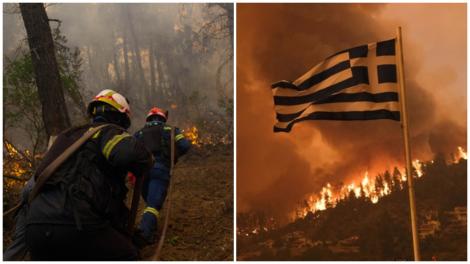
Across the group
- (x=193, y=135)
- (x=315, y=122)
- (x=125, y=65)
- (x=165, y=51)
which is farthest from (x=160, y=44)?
(x=315, y=122)

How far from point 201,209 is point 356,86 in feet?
8.44

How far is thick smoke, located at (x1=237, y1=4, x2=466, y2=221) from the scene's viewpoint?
5168mm

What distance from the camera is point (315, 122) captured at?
5.30 meters

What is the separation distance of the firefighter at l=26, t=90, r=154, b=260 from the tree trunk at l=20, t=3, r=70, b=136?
9.16 ft

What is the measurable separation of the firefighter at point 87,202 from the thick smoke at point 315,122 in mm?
2442

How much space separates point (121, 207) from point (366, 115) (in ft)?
7.38

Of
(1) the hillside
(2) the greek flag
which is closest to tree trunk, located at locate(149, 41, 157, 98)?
(1) the hillside

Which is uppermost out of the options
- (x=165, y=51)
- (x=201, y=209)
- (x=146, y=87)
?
(x=165, y=51)

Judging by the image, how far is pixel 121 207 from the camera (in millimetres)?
2934

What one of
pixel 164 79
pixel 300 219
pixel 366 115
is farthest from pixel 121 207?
pixel 164 79

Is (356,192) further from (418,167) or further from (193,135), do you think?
(193,135)

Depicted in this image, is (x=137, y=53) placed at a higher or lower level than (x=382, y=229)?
higher

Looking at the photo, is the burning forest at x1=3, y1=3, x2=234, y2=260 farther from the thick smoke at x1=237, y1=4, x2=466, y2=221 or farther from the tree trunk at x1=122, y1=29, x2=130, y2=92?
the thick smoke at x1=237, y1=4, x2=466, y2=221

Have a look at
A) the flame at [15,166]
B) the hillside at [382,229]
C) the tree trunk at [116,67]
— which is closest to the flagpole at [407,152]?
the hillside at [382,229]
